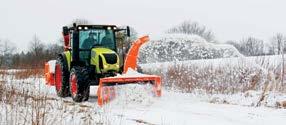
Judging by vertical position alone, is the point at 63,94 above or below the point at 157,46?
below

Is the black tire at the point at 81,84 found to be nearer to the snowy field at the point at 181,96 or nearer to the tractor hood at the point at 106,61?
the snowy field at the point at 181,96

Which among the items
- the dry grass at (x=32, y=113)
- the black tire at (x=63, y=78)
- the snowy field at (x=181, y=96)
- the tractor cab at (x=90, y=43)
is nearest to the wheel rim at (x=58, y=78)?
the black tire at (x=63, y=78)

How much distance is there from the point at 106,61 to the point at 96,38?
1214mm

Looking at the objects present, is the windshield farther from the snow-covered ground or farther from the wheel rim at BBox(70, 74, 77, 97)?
the snow-covered ground

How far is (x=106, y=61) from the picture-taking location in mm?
13344

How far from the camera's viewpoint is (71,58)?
575 inches

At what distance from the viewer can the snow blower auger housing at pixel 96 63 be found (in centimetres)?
1248

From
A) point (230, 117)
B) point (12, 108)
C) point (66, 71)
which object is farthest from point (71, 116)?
point (66, 71)

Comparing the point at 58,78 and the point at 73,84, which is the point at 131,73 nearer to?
the point at 73,84

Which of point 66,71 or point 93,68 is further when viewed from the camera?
point 66,71

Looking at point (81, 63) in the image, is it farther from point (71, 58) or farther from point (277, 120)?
point (277, 120)

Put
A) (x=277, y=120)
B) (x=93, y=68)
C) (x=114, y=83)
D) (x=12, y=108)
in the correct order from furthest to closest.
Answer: (x=93, y=68)
(x=114, y=83)
(x=277, y=120)
(x=12, y=108)

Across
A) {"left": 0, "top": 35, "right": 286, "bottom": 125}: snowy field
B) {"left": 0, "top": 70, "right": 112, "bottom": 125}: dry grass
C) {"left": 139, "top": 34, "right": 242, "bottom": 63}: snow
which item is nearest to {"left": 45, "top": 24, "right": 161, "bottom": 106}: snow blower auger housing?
{"left": 0, "top": 35, "right": 286, "bottom": 125}: snowy field

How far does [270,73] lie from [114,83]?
4882 mm
